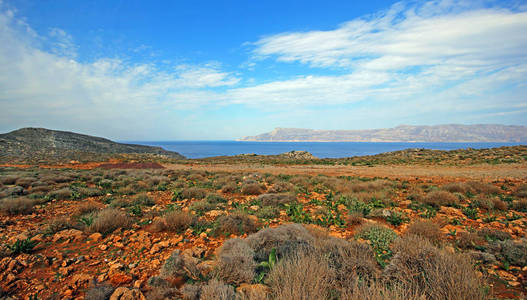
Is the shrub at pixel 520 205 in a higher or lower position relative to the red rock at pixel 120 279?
lower

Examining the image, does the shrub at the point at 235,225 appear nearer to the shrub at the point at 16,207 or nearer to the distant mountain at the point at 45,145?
the shrub at the point at 16,207

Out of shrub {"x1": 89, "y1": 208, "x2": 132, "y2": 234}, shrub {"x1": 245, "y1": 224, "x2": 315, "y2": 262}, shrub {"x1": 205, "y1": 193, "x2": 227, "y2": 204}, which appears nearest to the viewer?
shrub {"x1": 245, "y1": 224, "x2": 315, "y2": 262}

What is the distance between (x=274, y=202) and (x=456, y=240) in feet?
17.1

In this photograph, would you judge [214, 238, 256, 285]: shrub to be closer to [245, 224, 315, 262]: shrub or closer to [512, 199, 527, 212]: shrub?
[245, 224, 315, 262]: shrub

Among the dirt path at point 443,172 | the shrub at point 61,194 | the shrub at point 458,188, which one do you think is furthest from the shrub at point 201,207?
the dirt path at point 443,172

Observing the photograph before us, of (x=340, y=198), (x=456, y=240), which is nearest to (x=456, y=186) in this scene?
(x=340, y=198)

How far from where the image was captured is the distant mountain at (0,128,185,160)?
35781 mm

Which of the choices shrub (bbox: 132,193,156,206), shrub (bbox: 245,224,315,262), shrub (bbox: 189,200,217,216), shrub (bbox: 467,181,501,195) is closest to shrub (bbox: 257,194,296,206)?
shrub (bbox: 189,200,217,216)

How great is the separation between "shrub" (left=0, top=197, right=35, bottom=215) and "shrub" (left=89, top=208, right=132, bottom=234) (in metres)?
3.20

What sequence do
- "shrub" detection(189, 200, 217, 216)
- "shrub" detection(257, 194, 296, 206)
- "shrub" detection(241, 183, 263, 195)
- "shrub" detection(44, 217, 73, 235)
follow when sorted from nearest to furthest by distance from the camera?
"shrub" detection(44, 217, 73, 235) → "shrub" detection(189, 200, 217, 216) → "shrub" detection(257, 194, 296, 206) → "shrub" detection(241, 183, 263, 195)

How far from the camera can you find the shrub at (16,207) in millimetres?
6816

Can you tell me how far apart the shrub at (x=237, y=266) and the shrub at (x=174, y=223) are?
257 cm

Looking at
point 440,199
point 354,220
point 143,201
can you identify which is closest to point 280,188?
point 354,220

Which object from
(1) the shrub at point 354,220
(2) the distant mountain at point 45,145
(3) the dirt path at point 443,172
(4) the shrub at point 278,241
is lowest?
(3) the dirt path at point 443,172
